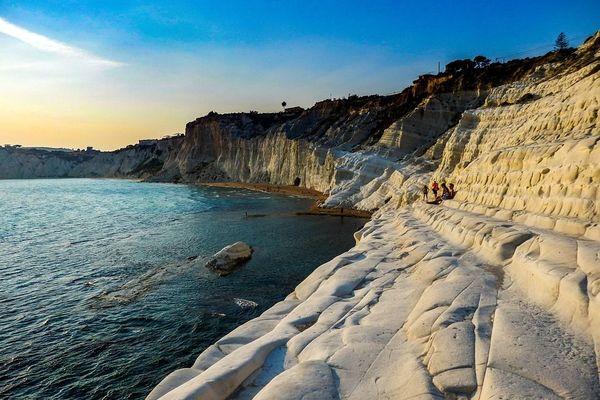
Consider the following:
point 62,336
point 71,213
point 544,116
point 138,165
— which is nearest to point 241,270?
point 62,336

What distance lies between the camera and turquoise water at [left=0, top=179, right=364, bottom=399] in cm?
1220

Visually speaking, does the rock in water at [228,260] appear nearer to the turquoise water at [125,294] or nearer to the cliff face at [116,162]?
the turquoise water at [125,294]

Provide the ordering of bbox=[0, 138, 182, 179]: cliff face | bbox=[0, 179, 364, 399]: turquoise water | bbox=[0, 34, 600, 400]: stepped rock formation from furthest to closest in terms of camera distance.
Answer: bbox=[0, 138, 182, 179]: cliff face → bbox=[0, 179, 364, 399]: turquoise water → bbox=[0, 34, 600, 400]: stepped rock formation

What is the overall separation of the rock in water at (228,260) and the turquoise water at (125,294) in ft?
2.24

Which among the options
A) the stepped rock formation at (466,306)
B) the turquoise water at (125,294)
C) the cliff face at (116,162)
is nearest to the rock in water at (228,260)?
the turquoise water at (125,294)

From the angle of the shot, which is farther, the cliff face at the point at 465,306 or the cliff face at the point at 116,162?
the cliff face at the point at 116,162

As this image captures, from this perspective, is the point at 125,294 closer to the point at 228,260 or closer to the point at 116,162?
the point at 228,260

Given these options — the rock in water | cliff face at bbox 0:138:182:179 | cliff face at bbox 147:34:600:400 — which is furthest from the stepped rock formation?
cliff face at bbox 0:138:182:179

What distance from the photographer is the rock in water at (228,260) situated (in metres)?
23.2

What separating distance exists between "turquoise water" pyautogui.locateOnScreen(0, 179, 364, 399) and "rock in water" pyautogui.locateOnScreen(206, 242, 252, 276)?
681 millimetres

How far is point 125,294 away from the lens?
19188mm

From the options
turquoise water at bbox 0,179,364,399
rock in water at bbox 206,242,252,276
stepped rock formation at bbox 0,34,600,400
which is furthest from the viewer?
rock in water at bbox 206,242,252,276

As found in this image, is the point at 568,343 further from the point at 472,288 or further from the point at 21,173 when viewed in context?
the point at 21,173

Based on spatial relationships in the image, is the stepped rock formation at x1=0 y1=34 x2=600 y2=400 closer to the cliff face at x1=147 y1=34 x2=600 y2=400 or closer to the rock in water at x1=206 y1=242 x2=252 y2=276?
the cliff face at x1=147 y1=34 x2=600 y2=400
